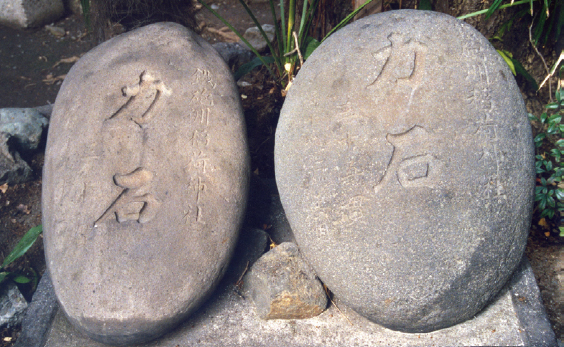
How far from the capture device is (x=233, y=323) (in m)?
1.88

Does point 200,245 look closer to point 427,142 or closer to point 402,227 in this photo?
point 402,227

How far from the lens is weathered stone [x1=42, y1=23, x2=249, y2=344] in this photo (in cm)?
169

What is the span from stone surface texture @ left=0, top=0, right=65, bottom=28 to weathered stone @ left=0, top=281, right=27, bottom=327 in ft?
9.90

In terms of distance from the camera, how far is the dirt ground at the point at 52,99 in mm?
2326

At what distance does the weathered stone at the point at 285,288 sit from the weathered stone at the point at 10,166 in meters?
1.88

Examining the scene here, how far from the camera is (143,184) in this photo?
1.88 m

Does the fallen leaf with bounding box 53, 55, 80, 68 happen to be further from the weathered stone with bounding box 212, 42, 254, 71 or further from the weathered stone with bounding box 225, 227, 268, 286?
the weathered stone with bounding box 225, 227, 268, 286

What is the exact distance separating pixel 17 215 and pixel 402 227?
250 centimetres

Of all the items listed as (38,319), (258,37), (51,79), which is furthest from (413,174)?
(51,79)

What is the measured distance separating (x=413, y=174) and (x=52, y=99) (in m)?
3.33

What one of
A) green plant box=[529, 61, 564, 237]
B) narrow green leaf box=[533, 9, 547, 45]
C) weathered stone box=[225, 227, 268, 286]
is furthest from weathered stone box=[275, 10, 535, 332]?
narrow green leaf box=[533, 9, 547, 45]

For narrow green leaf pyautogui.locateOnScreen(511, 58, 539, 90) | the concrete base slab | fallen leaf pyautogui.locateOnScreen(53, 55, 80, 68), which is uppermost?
narrow green leaf pyautogui.locateOnScreen(511, 58, 539, 90)

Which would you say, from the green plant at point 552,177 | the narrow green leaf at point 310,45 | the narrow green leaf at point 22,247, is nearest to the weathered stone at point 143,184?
the narrow green leaf at point 22,247

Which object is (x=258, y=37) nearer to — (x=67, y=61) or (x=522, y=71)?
(x=67, y=61)
